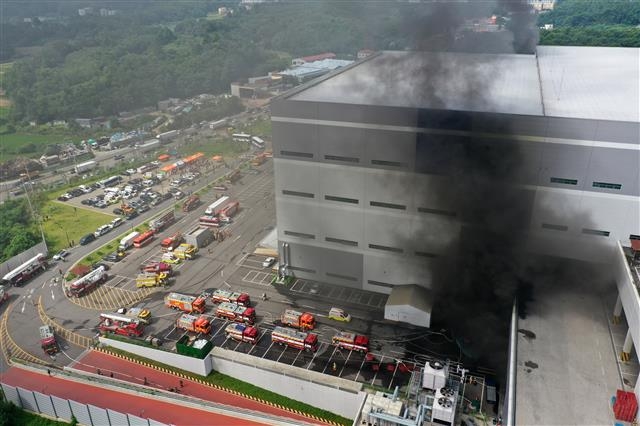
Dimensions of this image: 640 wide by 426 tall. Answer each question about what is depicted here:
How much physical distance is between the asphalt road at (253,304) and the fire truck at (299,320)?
0.51 metres

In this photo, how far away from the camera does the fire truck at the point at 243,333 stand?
23.0 metres

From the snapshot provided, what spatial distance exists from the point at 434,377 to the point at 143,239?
24.4 metres

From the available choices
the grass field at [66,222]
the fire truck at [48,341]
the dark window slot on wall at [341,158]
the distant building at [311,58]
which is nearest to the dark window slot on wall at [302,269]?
the dark window slot on wall at [341,158]

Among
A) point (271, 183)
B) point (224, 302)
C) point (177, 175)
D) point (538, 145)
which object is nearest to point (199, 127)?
point (177, 175)

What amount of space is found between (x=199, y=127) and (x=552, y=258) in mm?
51070

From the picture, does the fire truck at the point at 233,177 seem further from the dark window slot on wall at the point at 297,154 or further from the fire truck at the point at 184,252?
the dark window slot on wall at the point at 297,154

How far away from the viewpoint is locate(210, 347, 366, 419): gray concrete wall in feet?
63.1

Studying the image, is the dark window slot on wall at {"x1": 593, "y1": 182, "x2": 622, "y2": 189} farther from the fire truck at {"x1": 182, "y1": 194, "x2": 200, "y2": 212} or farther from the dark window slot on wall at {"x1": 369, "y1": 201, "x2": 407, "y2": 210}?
the fire truck at {"x1": 182, "y1": 194, "x2": 200, "y2": 212}

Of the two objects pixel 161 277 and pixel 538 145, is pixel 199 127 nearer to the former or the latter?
pixel 161 277

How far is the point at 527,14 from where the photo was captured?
49.6 meters

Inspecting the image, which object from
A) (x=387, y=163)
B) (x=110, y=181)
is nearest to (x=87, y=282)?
(x=387, y=163)

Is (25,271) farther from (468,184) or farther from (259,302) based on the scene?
(468,184)

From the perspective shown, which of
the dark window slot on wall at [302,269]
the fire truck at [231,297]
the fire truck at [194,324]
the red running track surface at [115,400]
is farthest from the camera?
the dark window slot on wall at [302,269]

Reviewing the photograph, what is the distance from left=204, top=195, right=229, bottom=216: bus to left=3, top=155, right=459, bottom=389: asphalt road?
8.49 ft
